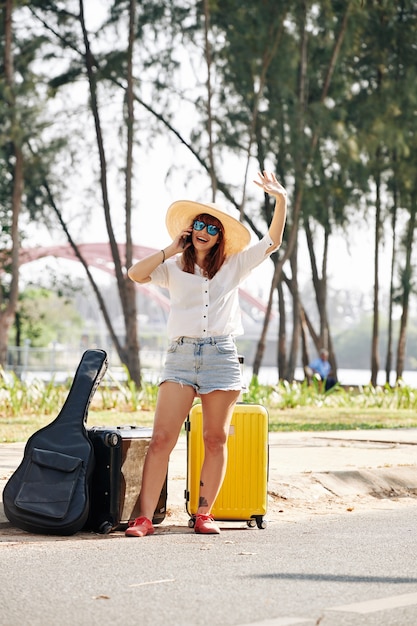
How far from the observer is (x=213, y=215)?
7328mm

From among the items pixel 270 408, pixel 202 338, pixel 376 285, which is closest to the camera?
pixel 202 338

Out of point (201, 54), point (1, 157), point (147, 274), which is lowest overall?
point (147, 274)

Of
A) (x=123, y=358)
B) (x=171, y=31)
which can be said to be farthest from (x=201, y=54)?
(x=123, y=358)

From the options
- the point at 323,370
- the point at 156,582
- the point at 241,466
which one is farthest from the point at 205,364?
the point at 323,370

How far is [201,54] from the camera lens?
26594mm

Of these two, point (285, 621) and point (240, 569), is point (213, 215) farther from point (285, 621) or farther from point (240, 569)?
point (285, 621)

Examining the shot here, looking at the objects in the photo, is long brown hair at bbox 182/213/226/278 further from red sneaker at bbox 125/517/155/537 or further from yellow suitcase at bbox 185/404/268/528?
red sneaker at bbox 125/517/155/537

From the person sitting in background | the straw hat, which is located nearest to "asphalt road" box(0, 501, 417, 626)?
the straw hat

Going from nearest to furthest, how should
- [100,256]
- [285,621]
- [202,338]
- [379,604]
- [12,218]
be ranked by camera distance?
[285,621]
[379,604]
[202,338]
[12,218]
[100,256]

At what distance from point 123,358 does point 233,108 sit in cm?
630

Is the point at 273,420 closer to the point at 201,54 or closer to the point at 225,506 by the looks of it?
the point at 225,506

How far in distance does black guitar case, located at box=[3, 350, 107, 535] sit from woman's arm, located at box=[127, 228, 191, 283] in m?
0.73

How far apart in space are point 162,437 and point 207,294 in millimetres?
885

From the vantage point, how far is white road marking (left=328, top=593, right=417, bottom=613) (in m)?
4.91
